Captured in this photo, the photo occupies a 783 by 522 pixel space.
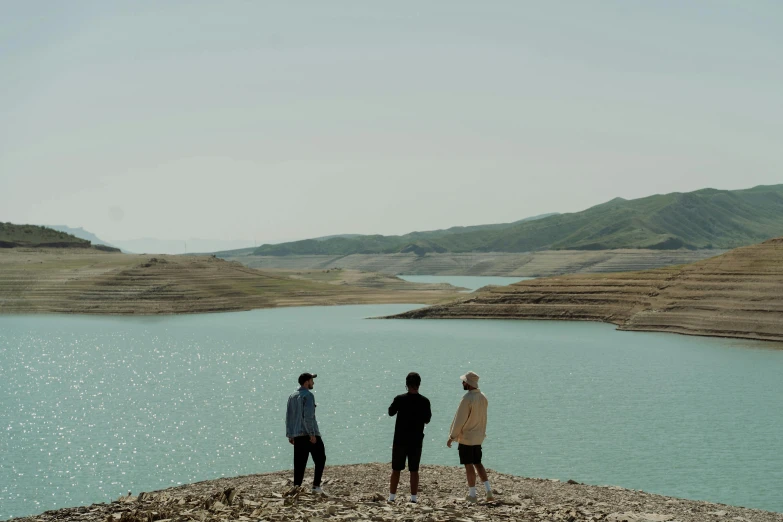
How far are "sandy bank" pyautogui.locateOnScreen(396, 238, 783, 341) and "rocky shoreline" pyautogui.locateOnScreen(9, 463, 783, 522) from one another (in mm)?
70344

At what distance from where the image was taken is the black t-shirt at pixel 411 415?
63.7 feet

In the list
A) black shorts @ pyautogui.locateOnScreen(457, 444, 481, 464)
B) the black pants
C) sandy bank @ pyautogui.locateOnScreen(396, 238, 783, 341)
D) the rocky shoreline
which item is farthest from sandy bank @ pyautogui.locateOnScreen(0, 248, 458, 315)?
black shorts @ pyautogui.locateOnScreen(457, 444, 481, 464)

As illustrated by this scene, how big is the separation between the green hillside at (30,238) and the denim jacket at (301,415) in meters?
177

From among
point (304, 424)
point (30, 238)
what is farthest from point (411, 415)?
point (30, 238)

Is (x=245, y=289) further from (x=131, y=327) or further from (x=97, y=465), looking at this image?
(x=97, y=465)

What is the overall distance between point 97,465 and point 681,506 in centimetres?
2159

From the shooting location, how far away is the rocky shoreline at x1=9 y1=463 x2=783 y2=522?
17.3 meters

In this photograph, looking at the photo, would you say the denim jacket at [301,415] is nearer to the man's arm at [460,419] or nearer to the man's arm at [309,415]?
the man's arm at [309,415]

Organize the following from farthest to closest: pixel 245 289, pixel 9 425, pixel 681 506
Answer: pixel 245 289 → pixel 9 425 → pixel 681 506

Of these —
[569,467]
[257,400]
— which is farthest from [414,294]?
[569,467]

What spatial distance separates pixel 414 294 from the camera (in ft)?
576

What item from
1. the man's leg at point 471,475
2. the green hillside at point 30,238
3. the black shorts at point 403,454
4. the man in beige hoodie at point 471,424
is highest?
the green hillside at point 30,238

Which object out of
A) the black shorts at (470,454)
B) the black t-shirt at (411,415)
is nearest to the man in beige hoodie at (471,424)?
the black shorts at (470,454)

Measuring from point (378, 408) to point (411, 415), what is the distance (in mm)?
26937
